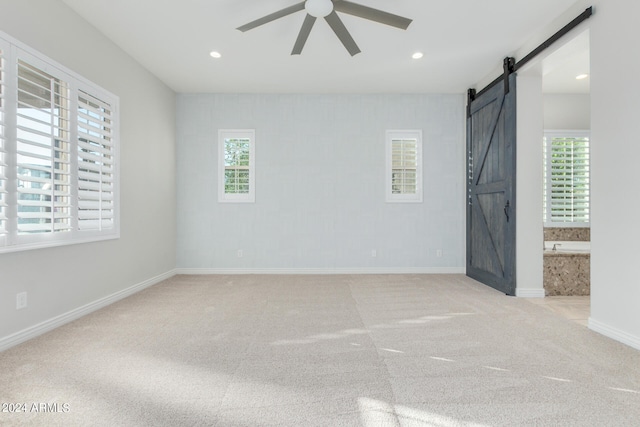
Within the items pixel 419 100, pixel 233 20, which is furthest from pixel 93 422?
pixel 419 100

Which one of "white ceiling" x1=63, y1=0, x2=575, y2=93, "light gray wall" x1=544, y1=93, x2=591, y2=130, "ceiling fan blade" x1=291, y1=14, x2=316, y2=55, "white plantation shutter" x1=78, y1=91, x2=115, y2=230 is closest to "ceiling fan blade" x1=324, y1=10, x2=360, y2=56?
"ceiling fan blade" x1=291, y1=14, x2=316, y2=55

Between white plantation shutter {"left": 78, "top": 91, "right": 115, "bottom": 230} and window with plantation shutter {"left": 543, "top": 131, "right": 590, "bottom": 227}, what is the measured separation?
6.47m

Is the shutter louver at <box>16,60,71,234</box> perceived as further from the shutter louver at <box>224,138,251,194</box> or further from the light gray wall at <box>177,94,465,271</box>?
the shutter louver at <box>224,138,251,194</box>

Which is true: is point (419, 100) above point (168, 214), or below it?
above

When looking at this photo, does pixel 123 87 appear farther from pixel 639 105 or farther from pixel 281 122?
pixel 639 105

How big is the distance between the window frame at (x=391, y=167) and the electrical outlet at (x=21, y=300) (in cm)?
459

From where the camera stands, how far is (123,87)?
156 inches

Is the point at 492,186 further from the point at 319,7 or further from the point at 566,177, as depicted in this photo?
the point at 319,7

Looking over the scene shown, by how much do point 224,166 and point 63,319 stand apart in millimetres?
3146

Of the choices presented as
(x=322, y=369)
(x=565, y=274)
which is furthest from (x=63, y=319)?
(x=565, y=274)

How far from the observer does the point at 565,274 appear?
4.06 m

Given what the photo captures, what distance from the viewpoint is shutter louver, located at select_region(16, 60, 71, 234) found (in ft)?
8.42

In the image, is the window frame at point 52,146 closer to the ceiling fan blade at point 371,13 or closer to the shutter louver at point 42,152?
the shutter louver at point 42,152

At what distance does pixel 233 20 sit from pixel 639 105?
3.56 metres
